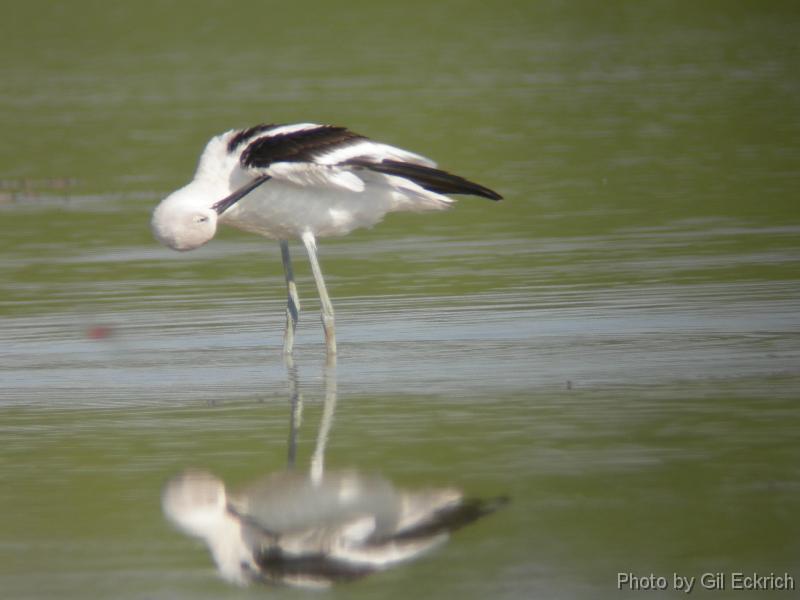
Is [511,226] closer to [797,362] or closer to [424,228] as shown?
[424,228]

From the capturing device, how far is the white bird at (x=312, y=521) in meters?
6.96

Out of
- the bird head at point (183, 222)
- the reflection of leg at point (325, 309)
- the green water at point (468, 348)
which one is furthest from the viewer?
the reflection of leg at point (325, 309)

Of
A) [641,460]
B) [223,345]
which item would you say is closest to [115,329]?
[223,345]

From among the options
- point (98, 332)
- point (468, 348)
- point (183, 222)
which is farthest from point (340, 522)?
point (98, 332)

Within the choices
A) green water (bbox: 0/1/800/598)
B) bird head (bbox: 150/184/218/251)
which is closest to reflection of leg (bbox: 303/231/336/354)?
green water (bbox: 0/1/800/598)

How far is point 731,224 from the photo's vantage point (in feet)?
55.8

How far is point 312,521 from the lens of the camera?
24.7 feet

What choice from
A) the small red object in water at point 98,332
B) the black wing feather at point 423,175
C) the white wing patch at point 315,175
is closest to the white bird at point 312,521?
the white wing patch at point 315,175

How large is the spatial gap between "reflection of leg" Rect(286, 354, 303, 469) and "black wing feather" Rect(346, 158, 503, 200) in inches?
52.6

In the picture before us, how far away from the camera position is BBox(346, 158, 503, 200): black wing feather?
470 inches

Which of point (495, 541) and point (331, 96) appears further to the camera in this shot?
point (331, 96)

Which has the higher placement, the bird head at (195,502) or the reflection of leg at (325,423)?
the bird head at (195,502)

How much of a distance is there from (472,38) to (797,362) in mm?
38668

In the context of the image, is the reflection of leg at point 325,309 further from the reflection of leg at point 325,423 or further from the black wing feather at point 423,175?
the black wing feather at point 423,175
